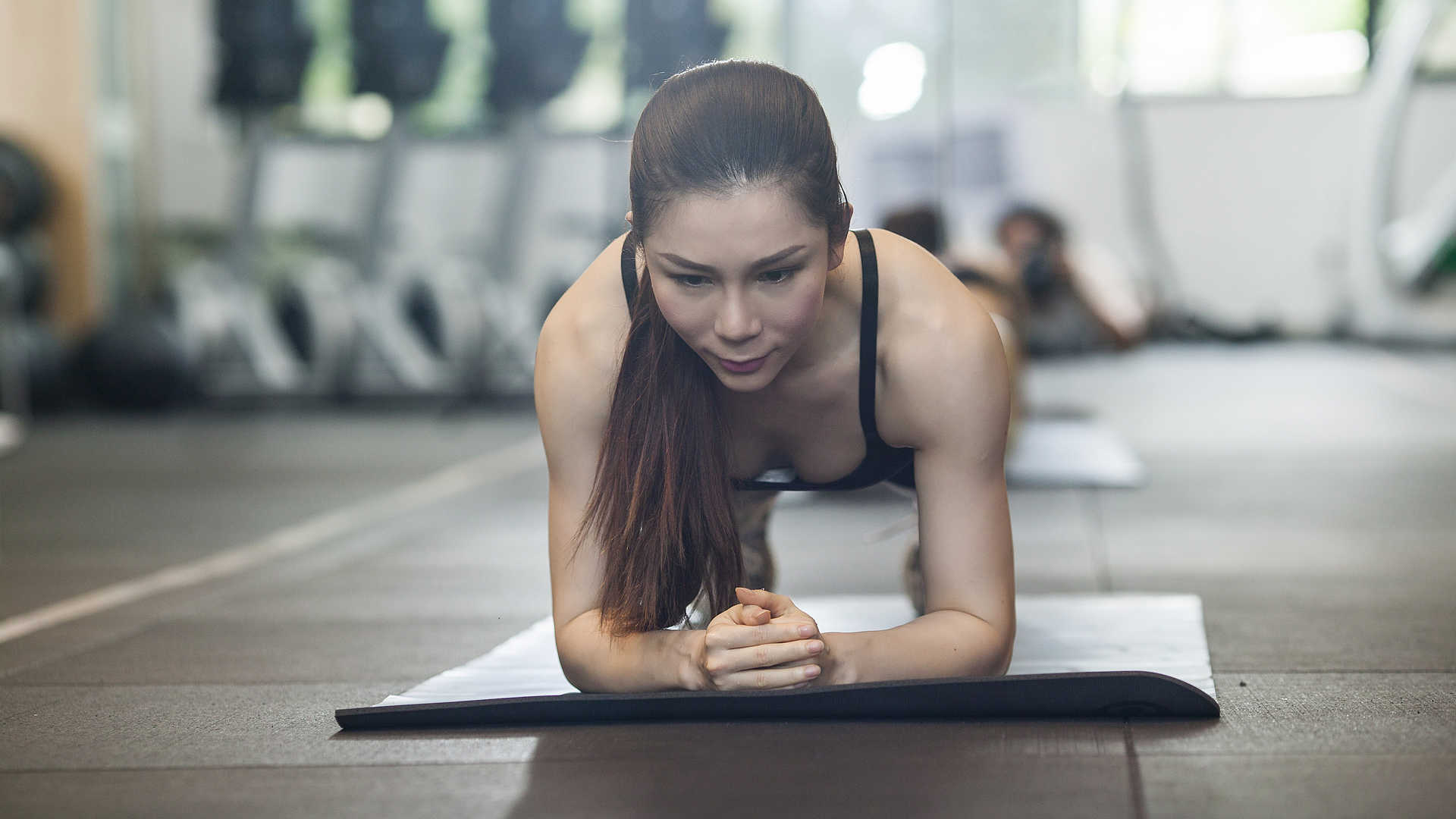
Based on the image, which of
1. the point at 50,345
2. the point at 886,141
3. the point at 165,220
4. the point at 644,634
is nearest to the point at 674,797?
the point at 644,634

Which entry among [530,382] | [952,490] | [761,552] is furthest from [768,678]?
[530,382]

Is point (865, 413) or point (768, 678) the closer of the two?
point (768, 678)

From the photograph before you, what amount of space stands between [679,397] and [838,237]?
10.4 inches

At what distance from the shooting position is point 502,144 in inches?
300

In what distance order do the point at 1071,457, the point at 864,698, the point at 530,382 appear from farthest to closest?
1. the point at 530,382
2. the point at 1071,457
3. the point at 864,698

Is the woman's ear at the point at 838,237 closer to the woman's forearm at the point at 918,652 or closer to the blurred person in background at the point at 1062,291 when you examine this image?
the woman's forearm at the point at 918,652

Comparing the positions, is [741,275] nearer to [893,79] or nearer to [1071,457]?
[1071,457]

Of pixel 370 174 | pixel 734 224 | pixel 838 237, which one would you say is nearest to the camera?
pixel 734 224

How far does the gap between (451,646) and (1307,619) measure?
1437mm

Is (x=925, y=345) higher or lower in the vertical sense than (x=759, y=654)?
higher

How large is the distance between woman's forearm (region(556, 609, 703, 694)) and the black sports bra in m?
0.26

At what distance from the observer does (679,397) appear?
1.52 meters

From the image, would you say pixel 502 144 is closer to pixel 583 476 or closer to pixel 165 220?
pixel 165 220

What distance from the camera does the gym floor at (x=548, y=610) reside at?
4.43 ft
